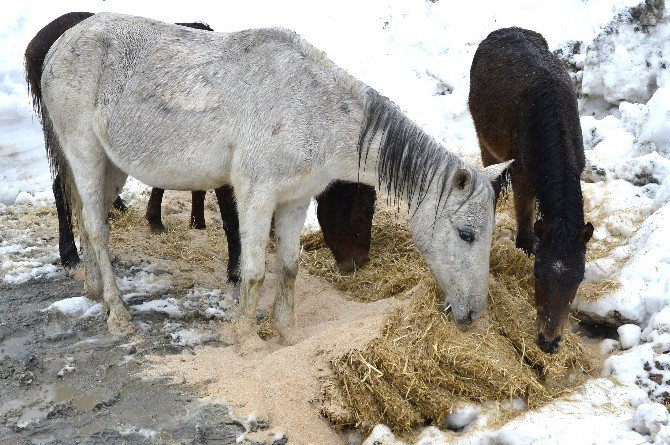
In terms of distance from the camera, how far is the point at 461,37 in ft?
32.2

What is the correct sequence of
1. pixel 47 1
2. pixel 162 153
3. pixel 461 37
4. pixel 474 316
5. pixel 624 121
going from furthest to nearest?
pixel 47 1
pixel 461 37
pixel 624 121
pixel 162 153
pixel 474 316

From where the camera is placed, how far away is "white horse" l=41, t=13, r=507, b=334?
15.4 ft

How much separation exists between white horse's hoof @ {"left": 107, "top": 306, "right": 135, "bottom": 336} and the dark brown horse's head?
9.85 feet

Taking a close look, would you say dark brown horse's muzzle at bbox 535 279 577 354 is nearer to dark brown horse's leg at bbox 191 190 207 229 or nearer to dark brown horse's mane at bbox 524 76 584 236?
dark brown horse's mane at bbox 524 76 584 236

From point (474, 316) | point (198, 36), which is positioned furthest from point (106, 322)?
point (474, 316)

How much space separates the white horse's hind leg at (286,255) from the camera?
529 centimetres

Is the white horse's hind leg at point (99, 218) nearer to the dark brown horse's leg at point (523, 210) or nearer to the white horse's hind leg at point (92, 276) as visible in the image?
the white horse's hind leg at point (92, 276)

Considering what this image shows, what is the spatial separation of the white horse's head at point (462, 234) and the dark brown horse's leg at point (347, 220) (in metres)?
1.69

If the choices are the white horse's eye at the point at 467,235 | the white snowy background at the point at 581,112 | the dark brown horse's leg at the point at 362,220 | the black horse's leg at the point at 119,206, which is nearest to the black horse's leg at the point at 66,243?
the white snowy background at the point at 581,112

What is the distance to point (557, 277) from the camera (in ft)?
15.4

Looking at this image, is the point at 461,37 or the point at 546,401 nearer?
the point at 546,401

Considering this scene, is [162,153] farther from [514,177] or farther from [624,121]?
[624,121]

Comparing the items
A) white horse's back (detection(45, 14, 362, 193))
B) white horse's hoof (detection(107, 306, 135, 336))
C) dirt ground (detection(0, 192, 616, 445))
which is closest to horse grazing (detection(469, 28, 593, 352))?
dirt ground (detection(0, 192, 616, 445))

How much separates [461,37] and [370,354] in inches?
257
